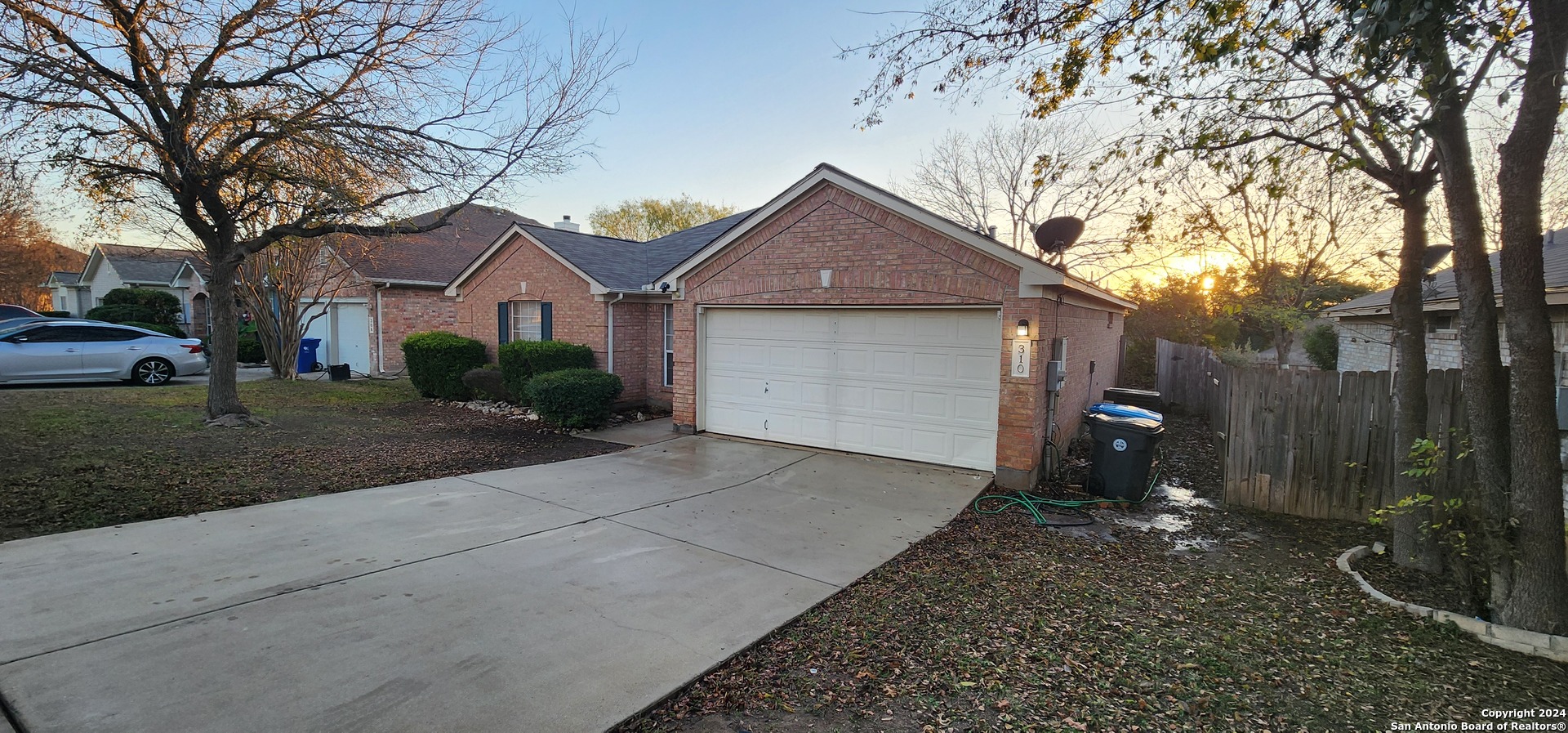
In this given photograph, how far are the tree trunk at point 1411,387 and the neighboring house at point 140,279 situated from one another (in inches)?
1238

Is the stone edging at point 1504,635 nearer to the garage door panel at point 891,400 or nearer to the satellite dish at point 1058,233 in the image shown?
the garage door panel at point 891,400

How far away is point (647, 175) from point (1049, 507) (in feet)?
42.6

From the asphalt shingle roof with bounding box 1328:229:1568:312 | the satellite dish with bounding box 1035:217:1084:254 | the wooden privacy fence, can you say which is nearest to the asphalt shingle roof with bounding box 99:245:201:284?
the satellite dish with bounding box 1035:217:1084:254

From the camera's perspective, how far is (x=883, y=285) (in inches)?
342

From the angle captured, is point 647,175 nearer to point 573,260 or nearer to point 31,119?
point 573,260

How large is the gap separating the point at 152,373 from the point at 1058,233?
19.2 m

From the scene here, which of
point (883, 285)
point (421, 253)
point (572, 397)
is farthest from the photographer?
point (421, 253)

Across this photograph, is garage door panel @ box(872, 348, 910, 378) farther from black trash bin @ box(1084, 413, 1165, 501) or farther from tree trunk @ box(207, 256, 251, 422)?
tree trunk @ box(207, 256, 251, 422)

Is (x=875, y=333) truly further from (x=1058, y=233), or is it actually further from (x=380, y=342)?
(x=380, y=342)

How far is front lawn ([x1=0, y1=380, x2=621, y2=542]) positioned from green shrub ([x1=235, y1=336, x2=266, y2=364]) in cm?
858

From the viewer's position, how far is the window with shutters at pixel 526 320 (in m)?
14.5

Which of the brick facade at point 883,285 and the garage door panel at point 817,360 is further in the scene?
the garage door panel at point 817,360

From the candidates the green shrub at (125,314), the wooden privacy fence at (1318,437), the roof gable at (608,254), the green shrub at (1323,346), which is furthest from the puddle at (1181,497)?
the green shrub at (125,314)

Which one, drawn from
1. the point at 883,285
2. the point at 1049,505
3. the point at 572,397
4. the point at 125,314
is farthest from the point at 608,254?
the point at 125,314
